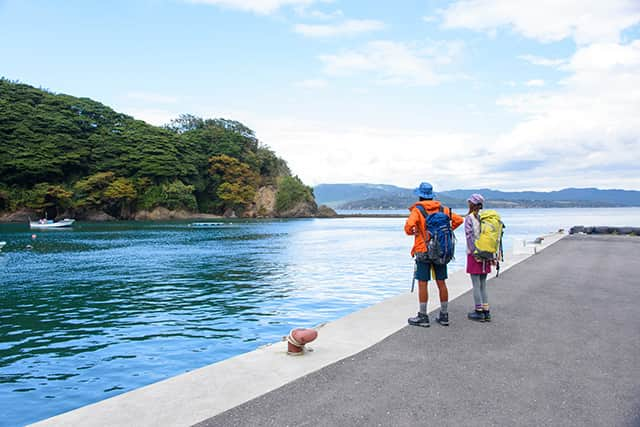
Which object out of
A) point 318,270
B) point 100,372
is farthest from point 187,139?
point 100,372

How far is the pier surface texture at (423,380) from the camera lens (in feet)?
13.5

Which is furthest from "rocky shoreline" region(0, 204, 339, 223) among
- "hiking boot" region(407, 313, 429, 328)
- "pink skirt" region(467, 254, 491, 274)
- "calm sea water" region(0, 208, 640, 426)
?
"pink skirt" region(467, 254, 491, 274)

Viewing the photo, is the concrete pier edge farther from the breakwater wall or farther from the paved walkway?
the breakwater wall

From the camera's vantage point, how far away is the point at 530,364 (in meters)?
5.52

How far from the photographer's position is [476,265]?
25.4 ft

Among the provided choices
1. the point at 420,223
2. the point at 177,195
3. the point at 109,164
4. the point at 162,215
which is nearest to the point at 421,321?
the point at 420,223

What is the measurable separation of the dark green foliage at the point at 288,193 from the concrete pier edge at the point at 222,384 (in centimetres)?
11104

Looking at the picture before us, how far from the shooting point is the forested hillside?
81.7 m

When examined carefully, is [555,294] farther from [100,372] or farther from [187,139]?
[187,139]

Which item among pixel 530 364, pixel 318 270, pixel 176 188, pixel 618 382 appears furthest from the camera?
pixel 176 188

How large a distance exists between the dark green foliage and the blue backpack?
111m

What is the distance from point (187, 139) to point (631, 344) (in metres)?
107

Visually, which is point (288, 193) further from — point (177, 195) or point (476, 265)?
point (476, 265)

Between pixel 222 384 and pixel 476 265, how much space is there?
183 inches
